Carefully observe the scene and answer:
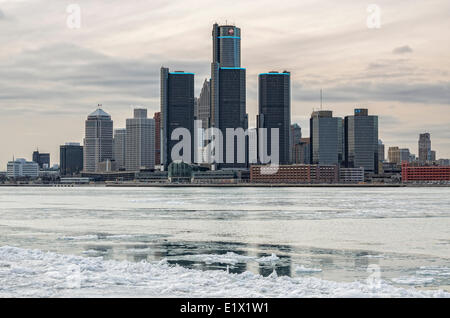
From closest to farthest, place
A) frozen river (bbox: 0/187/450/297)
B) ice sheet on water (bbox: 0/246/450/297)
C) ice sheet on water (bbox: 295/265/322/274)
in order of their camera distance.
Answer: ice sheet on water (bbox: 0/246/450/297) < frozen river (bbox: 0/187/450/297) < ice sheet on water (bbox: 295/265/322/274)

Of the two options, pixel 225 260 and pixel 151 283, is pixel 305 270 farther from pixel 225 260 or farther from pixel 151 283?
pixel 151 283

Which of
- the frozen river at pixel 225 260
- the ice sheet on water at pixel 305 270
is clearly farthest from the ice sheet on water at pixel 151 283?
the ice sheet on water at pixel 305 270

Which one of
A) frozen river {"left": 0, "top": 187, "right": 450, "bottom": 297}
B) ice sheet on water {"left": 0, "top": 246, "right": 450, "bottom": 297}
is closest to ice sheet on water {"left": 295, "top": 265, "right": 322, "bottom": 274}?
frozen river {"left": 0, "top": 187, "right": 450, "bottom": 297}

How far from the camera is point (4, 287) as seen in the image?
2286 cm

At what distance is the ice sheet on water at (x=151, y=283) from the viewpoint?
21703mm

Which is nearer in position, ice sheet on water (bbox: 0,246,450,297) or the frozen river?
ice sheet on water (bbox: 0,246,450,297)

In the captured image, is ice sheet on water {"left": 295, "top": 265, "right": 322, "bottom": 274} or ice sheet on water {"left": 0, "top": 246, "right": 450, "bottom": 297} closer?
ice sheet on water {"left": 0, "top": 246, "right": 450, "bottom": 297}

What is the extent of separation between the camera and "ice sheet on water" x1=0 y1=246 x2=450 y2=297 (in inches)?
854

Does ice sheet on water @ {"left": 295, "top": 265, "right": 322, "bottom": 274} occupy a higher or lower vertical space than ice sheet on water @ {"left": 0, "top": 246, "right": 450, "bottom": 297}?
lower

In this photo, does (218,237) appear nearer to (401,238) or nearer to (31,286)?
(401,238)

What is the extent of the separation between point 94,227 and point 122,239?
1023 centimetres

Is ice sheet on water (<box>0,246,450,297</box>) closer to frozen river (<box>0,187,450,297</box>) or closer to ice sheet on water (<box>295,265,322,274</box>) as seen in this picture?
frozen river (<box>0,187,450,297</box>)

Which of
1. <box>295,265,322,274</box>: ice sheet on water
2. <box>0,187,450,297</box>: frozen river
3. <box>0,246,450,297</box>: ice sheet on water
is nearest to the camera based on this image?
<box>0,246,450,297</box>: ice sheet on water

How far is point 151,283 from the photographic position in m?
23.7
